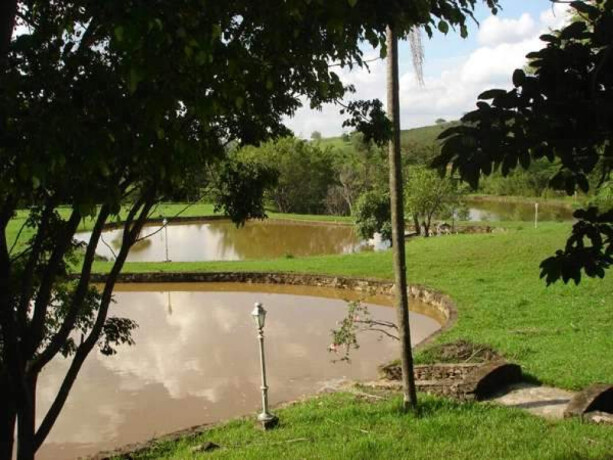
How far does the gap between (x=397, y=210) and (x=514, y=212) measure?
38707mm

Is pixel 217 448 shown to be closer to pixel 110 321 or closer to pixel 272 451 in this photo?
pixel 272 451

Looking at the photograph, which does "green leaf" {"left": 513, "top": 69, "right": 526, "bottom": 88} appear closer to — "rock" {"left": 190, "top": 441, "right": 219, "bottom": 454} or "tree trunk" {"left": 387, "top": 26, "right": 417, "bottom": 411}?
"tree trunk" {"left": 387, "top": 26, "right": 417, "bottom": 411}

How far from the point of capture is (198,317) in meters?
16.0

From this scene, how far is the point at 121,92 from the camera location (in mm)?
2967

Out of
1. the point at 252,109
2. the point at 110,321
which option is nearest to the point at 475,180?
the point at 252,109

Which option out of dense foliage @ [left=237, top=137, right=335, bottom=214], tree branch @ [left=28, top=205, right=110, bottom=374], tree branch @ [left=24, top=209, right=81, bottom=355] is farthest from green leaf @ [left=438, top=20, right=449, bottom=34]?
dense foliage @ [left=237, top=137, right=335, bottom=214]

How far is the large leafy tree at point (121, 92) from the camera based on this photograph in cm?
243

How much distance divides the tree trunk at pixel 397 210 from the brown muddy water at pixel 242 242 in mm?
19166

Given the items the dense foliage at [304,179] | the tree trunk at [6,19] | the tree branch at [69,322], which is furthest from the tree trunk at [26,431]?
the dense foliage at [304,179]

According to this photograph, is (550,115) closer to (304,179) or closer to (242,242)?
(242,242)

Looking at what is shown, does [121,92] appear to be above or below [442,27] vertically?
below

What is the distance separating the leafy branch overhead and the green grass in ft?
→ 12.7

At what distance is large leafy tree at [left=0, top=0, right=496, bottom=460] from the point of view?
2.43m

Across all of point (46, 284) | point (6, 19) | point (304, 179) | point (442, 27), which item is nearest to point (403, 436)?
point (46, 284)
